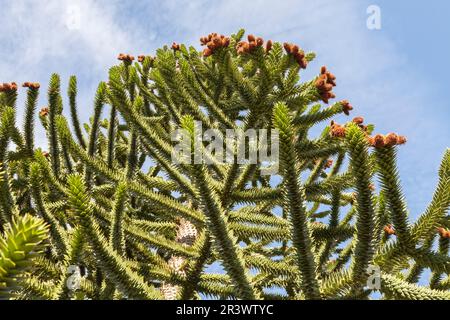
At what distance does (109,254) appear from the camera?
2473 millimetres

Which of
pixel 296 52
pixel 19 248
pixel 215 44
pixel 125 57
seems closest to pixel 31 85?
pixel 125 57

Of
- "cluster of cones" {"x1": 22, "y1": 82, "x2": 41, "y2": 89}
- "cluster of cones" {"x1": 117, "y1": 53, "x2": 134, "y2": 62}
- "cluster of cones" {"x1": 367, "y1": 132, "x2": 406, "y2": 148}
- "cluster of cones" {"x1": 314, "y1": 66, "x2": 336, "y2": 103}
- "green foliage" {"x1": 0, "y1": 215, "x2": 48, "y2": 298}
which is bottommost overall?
"green foliage" {"x1": 0, "y1": 215, "x2": 48, "y2": 298}

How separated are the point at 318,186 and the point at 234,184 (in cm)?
82

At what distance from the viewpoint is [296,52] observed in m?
3.67

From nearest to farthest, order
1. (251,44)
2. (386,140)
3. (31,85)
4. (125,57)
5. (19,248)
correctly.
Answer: (19,248)
(386,140)
(251,44)
(31,85)
(125,57)

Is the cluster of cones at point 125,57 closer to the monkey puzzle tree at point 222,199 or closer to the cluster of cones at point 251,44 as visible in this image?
the monkey puzzle tree at point 222,199

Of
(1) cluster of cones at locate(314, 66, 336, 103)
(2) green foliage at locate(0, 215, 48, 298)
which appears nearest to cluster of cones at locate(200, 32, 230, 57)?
(1) cluster of cones at locate(314, 66, 336, 103)

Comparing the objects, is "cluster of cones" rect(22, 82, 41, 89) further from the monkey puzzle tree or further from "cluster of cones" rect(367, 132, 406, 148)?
"cluster of cones" rect(367, 132, 406, 148)

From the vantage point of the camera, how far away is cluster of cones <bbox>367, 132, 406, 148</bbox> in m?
2.38

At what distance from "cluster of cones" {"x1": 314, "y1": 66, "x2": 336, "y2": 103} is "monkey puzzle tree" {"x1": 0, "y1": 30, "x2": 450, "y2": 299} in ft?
0.06

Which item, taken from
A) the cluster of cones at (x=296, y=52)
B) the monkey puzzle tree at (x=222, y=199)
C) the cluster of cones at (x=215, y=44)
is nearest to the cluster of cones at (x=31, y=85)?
the monkey puzzle tree at (x=222, y=199)

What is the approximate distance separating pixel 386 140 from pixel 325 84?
4.94ft

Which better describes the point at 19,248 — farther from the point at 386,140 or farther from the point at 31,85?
the point at 31,85
